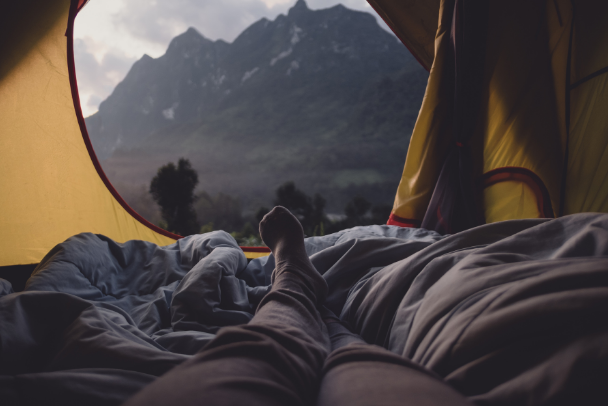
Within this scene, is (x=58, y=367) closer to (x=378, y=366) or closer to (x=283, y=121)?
(x=378, y=366)

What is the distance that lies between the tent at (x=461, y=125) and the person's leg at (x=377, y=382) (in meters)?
1.04

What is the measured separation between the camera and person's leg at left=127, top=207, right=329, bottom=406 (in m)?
0.23

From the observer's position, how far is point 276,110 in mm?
19969

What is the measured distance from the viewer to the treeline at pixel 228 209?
3295 millimetres

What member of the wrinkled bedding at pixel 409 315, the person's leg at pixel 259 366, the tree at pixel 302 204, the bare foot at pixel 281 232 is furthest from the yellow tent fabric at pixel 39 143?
the tree at pixel 302 204

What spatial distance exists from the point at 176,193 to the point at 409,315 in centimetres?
330

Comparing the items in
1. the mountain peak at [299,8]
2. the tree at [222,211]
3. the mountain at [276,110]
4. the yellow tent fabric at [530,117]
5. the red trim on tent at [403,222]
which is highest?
the mountain peak at [299,8]

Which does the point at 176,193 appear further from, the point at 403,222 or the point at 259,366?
the point at 259,366

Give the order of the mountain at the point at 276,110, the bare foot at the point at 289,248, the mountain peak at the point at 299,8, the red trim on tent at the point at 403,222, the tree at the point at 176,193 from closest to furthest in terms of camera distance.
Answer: the bare foot at the point at 289,248, the red trim on tent at the point at 403,222, the tree at the point at 176,193, the mountain at the point at 276,110, the mountain peak at the point at 299,8

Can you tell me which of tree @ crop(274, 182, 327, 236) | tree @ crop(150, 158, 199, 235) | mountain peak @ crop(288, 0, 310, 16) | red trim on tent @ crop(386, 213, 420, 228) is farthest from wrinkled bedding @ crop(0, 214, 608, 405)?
mountain peak @ crop(288, 0, 310, 16)

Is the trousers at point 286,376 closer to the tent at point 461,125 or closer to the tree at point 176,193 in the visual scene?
the tent at point 461,125

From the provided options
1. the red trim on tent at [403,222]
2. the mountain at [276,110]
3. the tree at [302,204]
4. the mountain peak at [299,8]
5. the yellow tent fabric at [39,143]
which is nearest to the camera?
the yellow tent fabric at [39,143]

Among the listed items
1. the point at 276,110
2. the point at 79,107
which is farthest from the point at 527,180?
the point at 276,110

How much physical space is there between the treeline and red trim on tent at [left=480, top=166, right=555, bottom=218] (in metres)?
2.53
